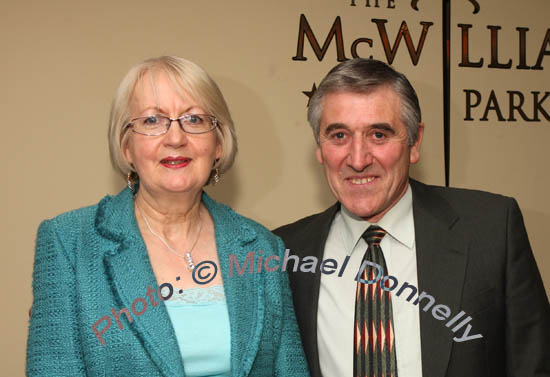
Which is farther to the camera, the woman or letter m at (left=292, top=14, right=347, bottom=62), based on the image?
letter m at (left=292, top=14, right=347, bottom=62)

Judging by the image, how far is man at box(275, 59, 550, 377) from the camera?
1.86 m

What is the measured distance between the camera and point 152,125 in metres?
1.74

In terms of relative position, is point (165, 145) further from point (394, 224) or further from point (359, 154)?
point (394, 224)

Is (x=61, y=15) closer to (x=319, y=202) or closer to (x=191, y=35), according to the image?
(x=191, y=35)

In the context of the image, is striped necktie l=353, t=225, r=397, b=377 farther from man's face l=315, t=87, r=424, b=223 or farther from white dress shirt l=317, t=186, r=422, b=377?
man's face l=315, t=87, r=424, b=223

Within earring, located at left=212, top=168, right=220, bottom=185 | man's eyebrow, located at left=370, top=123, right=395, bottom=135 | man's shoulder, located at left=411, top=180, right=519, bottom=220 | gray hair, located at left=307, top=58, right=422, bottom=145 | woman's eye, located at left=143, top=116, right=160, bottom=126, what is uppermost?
gray hair, located at left=307, top=58, right=422, bottom=145

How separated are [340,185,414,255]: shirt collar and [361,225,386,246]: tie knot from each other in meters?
0.01

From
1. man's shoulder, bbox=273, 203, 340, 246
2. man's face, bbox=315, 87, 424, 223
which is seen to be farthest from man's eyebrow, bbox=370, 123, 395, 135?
man's shoulder, bbox=273, 203, 340, 246

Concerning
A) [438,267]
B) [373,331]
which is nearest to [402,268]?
[438,267]

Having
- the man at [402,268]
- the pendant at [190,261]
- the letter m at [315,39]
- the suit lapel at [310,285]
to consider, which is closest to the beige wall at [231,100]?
the letter m at [315,39]

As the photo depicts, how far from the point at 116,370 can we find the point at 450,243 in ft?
3.55

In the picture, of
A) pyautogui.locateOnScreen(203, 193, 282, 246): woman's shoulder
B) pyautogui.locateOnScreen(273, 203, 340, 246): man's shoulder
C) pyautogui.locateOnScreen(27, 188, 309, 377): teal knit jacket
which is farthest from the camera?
pyautogui.locateOnScreen(273, 203, 340, 246): man's shoulder

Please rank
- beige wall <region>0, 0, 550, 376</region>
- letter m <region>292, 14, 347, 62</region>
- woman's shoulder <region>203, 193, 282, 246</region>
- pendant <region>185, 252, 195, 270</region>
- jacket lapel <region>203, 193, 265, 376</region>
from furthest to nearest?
1. letter m <region>292, 14, 347, 62</region>
2. beige wall <region>0, 0, 550, 376</region>
3. woman's shoulder <region>203, 193, 282, 246</region>
4. pendant <region>185, 252, 195, 270</region>
5. jacket lapel <region>203, 193, 265, 376</region>

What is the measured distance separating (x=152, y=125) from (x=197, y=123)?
0.13 meters
